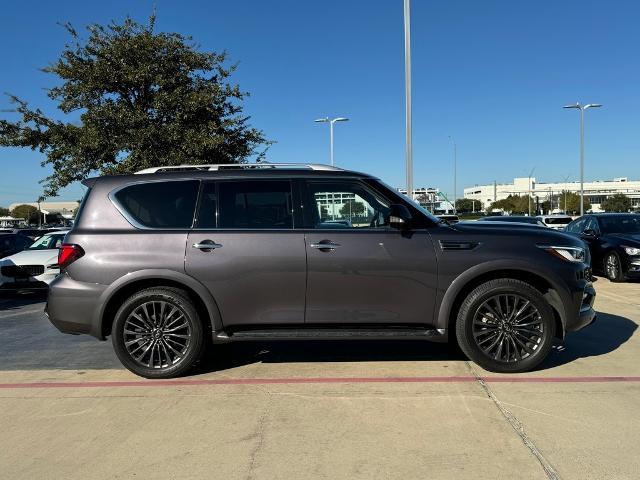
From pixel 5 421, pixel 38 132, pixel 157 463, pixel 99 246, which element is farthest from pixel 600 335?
pixel 38 132

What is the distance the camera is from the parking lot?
3.22 m

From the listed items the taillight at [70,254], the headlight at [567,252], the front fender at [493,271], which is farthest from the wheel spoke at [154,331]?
the headlight at [567,252]

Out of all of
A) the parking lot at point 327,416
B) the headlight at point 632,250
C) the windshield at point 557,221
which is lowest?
the parking lot at point 327,416

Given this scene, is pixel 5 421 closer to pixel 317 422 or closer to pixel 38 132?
pixel 317 422

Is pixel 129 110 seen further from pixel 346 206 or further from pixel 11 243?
pixel 346 206

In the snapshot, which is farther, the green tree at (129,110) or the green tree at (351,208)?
the green tree at (129,110)

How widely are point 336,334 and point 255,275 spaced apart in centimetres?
92

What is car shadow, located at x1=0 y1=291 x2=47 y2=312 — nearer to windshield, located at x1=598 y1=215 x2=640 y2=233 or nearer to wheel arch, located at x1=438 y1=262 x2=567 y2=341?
wheel arch, located at x1=438 y1=262 x2=567 y2=341

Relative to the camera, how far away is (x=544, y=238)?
4863 millimetres

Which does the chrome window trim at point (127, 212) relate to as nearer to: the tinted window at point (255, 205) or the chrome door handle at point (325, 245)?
the tinted window at point (255, 205)

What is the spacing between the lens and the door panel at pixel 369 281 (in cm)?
471

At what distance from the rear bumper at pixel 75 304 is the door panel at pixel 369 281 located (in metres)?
1.98

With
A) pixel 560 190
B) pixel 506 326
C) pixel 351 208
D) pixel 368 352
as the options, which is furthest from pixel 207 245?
Answer: pixel 560 190

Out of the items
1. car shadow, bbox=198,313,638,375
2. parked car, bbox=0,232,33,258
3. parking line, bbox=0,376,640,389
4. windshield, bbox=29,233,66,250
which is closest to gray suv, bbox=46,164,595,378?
parking line, bbox=0,376,640,389
